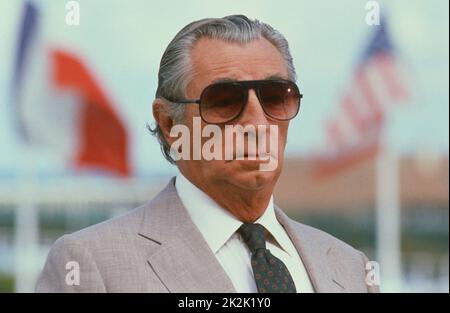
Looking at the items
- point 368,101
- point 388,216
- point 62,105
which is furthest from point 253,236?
point 388,216

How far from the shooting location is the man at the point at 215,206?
6.05ft

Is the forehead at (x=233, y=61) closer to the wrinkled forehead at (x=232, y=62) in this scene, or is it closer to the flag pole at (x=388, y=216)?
the wrinkled forehead at (x=232, y=62)

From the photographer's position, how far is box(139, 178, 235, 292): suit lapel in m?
1.85

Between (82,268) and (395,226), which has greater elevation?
(82,268)

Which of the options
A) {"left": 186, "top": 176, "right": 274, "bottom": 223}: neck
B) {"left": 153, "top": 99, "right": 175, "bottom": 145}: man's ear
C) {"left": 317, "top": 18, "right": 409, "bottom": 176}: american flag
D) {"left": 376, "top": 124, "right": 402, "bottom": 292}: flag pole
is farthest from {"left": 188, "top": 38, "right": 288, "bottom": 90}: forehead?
{"left": 376, "top": 124, "right": 402, "bottom": 292}: flag pole

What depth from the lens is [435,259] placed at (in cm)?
1623

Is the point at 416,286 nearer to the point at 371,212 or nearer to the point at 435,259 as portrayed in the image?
the point at 435,259

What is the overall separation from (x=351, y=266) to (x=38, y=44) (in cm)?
1022

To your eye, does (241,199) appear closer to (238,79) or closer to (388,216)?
(238,79)

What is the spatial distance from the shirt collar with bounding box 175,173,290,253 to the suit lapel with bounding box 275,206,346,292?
3 centimetres

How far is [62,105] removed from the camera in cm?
1167

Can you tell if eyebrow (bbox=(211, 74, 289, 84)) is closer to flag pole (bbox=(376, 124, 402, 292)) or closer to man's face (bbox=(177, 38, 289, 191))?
man's face (bbox=(177, 38, 289, 191))

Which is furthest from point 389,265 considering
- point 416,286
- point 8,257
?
point 8,257

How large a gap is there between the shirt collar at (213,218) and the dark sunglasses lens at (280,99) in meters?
0.19
